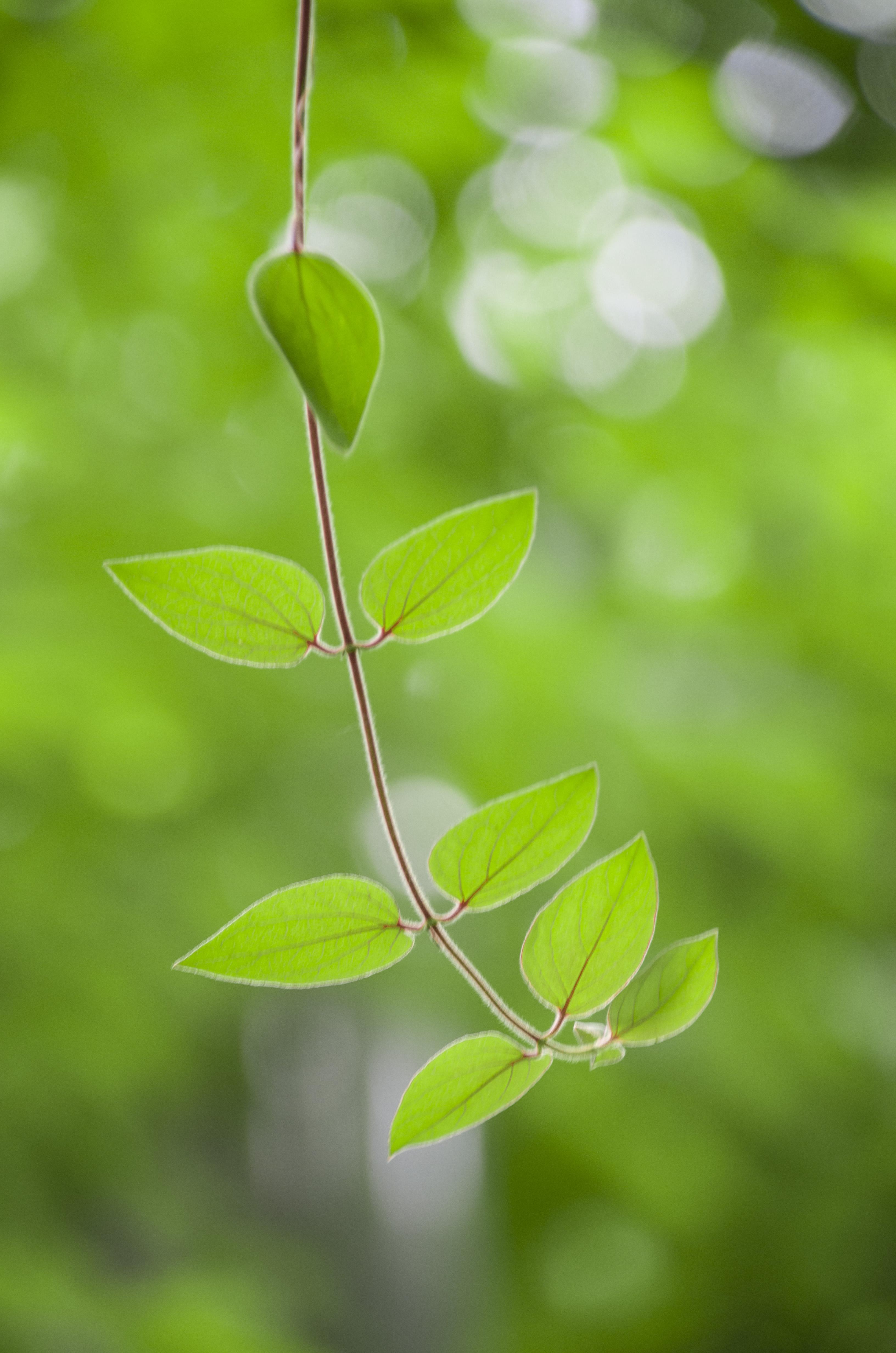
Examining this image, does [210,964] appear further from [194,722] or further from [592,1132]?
[592,1132]

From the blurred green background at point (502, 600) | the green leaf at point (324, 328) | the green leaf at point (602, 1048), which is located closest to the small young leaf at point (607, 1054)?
the green leaf at point (602, 1048)

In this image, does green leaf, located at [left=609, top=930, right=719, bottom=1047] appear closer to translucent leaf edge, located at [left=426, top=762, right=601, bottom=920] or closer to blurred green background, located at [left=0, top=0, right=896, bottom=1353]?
translucent leaf edge, located at [left=426, top=762, right=601, bottom=920]

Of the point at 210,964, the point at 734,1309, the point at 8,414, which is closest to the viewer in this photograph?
the point at 210,964

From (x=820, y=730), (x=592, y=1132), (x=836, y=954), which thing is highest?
(x=820, y=730)

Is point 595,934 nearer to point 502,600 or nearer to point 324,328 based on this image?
point 324,328

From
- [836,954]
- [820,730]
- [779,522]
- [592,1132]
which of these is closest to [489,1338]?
[592,1132]

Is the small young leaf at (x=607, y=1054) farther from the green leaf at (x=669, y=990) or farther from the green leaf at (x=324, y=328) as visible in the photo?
the green leaf at (x=324, y=328)
